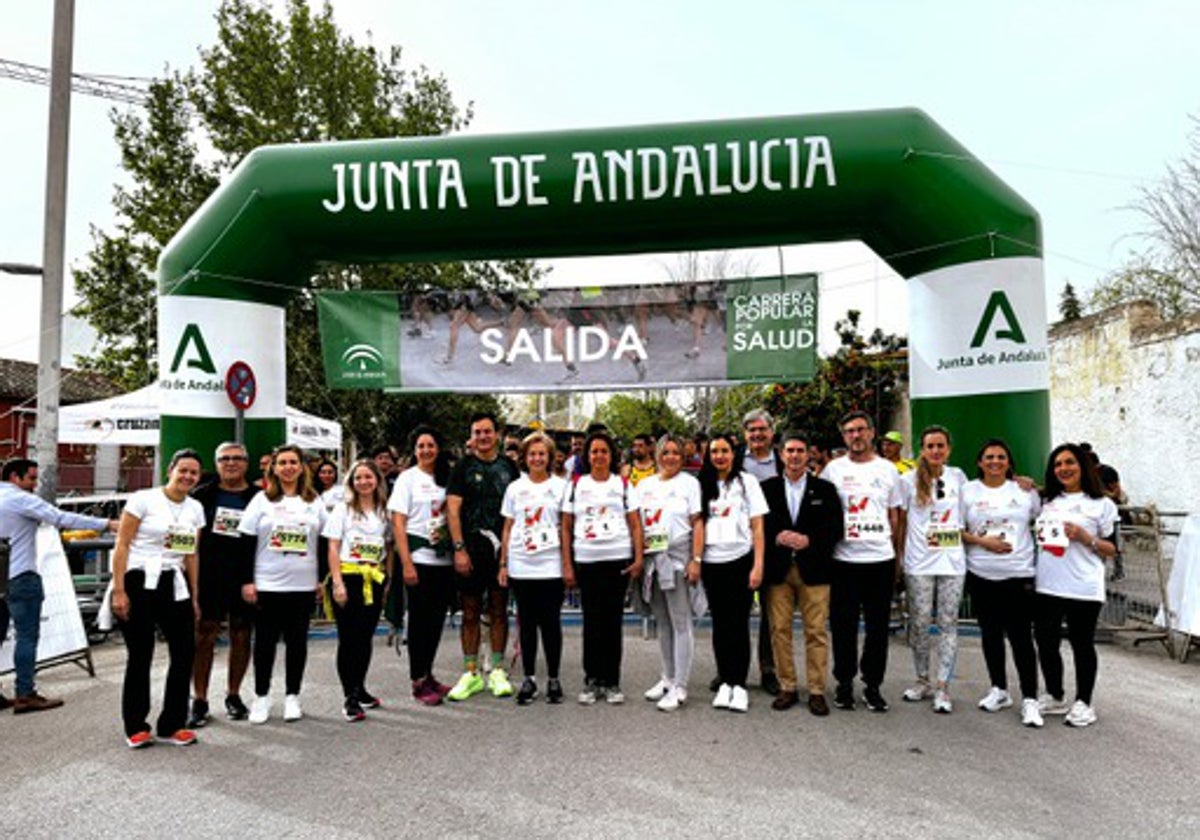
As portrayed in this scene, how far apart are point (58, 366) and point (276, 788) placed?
562 centimetres

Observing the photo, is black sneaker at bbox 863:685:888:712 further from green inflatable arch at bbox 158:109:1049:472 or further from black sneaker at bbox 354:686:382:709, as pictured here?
black sneaker at bbox 354:686:382:709

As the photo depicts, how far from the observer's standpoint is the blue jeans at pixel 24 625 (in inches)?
223

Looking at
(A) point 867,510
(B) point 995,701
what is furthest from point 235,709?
(B) point 995,701

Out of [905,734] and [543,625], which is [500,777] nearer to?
[543,625]

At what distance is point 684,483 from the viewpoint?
5477mm

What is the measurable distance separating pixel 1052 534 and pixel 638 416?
21.2 metres

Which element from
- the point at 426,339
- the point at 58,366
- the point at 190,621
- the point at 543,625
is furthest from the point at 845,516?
the point at 58,366

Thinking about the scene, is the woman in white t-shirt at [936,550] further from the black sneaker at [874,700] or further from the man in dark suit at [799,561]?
the man in dark suit at [799,561]

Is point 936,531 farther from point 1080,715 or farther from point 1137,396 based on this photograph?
point 1137,396

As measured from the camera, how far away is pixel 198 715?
5.07m

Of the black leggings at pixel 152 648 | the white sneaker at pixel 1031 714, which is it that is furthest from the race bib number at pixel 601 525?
the white sneaker at pixel 1031 714

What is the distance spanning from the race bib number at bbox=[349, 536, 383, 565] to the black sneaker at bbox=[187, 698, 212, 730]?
45.9 inches

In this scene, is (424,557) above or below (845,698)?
above

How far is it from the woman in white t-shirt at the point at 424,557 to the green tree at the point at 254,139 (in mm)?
14707
